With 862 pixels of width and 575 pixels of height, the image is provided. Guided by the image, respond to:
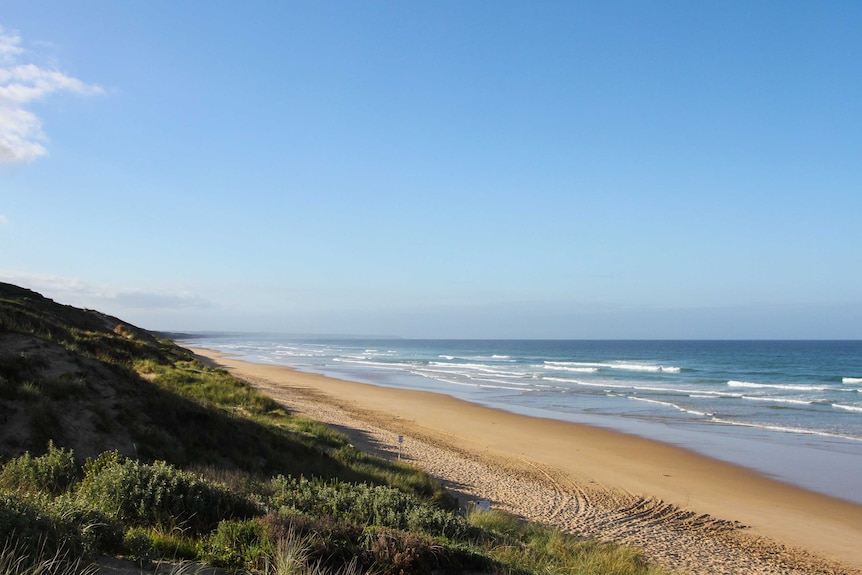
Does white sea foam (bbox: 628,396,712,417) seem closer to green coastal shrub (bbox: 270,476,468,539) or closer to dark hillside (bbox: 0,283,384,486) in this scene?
dark hillside (bbox: 0,283,384,486)

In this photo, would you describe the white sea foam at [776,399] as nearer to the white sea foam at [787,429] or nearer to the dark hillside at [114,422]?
the white sea foam at [787,429]

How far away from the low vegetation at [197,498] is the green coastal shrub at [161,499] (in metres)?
0.02

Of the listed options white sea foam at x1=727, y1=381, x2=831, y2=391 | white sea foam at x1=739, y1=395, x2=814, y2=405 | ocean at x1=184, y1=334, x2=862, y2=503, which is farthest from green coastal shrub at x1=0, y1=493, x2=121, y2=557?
white sea foam at x1=727, y1=381, x2=831, y2=391

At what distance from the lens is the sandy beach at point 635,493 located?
10.9 metres

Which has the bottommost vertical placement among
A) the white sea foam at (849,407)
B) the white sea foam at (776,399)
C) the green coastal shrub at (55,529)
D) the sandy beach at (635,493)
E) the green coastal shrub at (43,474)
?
the sandy beach at (635,493)

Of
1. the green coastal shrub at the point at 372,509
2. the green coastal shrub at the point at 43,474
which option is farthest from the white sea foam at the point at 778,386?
the green coastal shrub at the point at 43,474

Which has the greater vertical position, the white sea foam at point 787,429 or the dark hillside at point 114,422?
the dark hillside at point 114,422

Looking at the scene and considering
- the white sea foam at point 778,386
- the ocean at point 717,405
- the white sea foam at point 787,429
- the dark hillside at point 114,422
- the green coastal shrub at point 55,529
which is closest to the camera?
the green coastal shrub at point 55,529

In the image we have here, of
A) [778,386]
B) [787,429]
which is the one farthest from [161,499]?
[778,386]

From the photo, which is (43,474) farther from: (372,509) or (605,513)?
(605,513)

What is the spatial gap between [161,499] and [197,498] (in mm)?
330

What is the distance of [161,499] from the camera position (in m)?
6.15

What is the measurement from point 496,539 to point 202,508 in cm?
353

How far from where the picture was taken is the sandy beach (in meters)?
10.9
